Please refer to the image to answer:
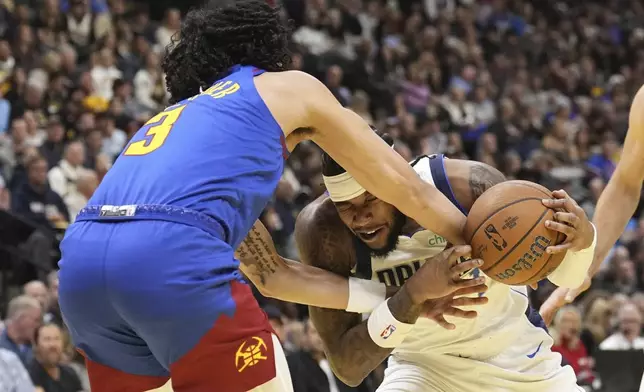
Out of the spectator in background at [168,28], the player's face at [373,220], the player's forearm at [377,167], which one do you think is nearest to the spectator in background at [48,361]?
the player's face at [373,220]

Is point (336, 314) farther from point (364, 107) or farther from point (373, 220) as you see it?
point (364, 107)

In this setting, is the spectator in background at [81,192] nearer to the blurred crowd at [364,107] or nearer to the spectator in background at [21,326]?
the blurred crowd at [364,107]

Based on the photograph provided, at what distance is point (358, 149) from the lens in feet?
11.1

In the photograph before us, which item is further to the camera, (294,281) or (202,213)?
(294,281)

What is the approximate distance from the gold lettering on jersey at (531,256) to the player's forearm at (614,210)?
1.10 metres

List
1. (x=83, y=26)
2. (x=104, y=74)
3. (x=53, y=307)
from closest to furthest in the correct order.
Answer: (x=53, y=307) < (x=104, y=74) < (x=83, y=26)

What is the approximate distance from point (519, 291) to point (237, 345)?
69.5 inches

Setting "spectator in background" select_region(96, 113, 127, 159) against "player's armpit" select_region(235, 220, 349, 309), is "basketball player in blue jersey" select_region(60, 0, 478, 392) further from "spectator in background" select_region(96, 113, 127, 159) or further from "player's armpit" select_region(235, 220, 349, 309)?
"spectator in background" select_region(96, 113, 127, 159)

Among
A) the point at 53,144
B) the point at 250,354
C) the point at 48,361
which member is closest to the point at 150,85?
the point at 53,144

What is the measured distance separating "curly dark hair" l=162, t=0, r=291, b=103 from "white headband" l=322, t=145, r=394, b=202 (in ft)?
2.03

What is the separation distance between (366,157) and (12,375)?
14.7ft

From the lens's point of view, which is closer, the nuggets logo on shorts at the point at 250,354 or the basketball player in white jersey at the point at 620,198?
the nuggets logo on shorts at the point at 250,354

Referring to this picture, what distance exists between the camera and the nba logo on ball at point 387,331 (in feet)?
12.8

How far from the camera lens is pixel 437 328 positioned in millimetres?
4234
